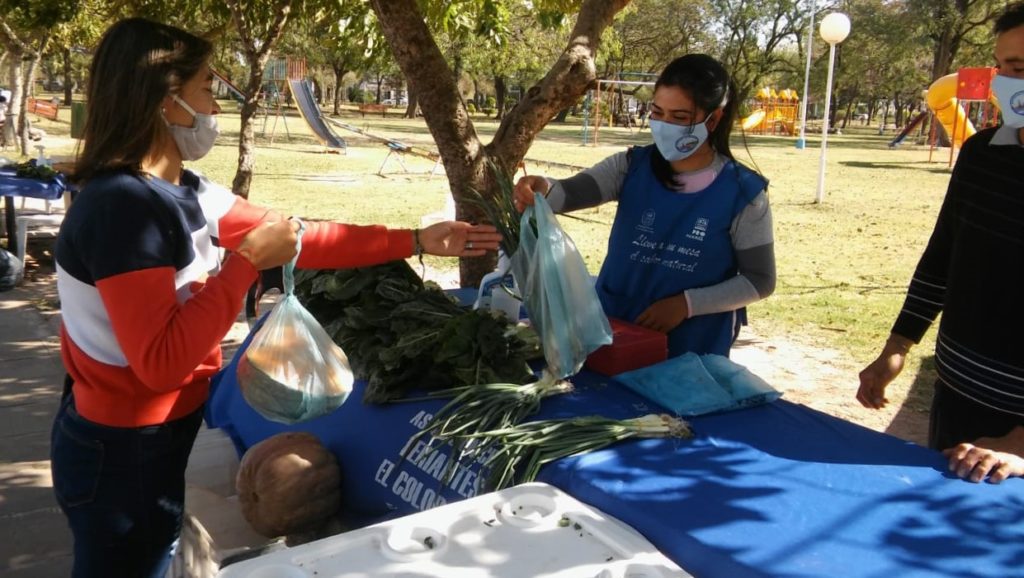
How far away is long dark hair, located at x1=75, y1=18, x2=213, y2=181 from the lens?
1727 mm

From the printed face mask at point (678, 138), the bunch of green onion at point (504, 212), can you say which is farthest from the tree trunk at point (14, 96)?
the printed face mask at point (678, 138)

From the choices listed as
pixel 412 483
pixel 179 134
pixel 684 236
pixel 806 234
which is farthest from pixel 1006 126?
pixel 806 234

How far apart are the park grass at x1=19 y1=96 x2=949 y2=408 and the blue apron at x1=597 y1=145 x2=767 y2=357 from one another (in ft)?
0.89

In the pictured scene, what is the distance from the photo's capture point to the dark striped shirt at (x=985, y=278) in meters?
2.27

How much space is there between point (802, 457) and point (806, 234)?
10445 millimetres

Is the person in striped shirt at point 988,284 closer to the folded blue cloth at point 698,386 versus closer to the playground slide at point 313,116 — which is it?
the folded blue cloth at point 698,386

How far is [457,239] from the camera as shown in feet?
8.63

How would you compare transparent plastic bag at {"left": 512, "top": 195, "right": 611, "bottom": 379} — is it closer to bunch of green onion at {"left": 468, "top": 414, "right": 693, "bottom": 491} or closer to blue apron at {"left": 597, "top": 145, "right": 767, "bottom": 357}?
bunch of green onion at {"left": 468, "top": 414, "right": 693, "bottom": 491}

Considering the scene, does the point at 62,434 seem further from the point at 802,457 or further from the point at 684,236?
the point at 684,236

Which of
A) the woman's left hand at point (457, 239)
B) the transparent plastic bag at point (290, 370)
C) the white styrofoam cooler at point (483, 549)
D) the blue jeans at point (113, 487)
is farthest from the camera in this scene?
the woman's left hand at point (457, 239)

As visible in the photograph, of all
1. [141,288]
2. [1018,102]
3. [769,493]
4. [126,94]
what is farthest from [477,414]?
[1018,102]

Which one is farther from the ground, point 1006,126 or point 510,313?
point 1006,126

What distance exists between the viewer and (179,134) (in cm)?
186

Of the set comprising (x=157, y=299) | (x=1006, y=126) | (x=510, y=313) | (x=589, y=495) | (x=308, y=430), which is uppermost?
(x=1006, y=126)
